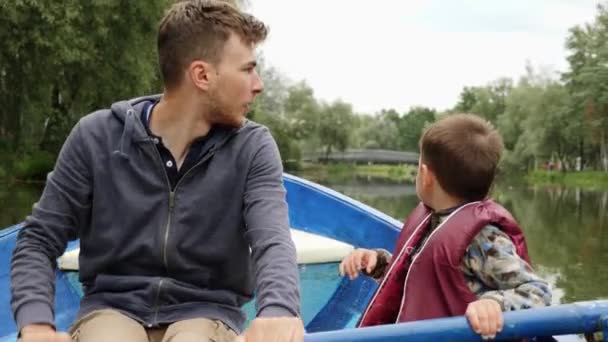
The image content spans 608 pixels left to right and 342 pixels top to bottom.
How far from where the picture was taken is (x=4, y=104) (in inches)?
493

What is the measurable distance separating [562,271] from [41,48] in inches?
Answer: 330

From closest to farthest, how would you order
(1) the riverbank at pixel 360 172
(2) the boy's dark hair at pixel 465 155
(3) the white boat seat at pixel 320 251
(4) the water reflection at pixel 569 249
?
(2) the boy's dark hair at pixel 465 155 → (3) the white boat seat at pixel 320 251 → (4) the water reflection at pixel 569 249 → (1) the riverbank at pixel 360 172

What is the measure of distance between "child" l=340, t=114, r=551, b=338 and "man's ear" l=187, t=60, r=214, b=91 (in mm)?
577

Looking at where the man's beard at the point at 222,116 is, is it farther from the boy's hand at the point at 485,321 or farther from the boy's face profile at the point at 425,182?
the boy's hand at the point at 485,321

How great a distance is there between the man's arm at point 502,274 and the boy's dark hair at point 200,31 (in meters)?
0.70

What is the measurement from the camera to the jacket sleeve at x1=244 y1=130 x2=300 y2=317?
1312mm

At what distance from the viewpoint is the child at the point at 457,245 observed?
1.62 m

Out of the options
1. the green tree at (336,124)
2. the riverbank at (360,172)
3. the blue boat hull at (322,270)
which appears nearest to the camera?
the blue boat hull at (322,270)

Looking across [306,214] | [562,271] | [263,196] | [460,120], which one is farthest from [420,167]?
[562,271]

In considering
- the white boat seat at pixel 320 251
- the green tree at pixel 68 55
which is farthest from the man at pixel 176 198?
the green tree at pixel 68 55

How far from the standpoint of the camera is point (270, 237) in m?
1.46

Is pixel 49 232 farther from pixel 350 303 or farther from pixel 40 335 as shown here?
pixel 350 303

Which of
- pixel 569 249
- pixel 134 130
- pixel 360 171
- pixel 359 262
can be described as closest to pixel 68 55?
pixel 569 249

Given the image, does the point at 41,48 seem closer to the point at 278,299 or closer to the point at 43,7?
the point at 43,7
